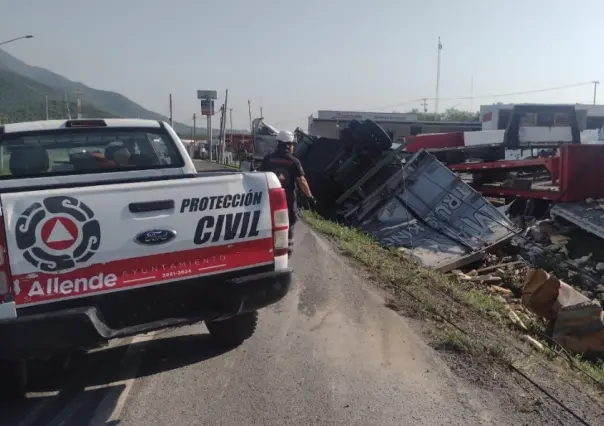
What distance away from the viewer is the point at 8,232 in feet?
11.4

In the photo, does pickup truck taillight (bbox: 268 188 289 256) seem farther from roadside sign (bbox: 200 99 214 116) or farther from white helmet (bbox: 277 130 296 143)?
roadside sign (bbox: 200 99 214 116)

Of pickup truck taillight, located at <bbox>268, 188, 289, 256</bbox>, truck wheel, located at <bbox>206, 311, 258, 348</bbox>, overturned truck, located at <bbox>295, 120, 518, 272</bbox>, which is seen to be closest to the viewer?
pickup truck taillight, located at <bbox>268, 188, 289, 256</bbox>

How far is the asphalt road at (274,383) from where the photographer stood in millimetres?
4031

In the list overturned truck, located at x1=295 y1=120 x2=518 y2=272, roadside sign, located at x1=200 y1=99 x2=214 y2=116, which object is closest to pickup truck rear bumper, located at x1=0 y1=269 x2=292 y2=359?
overturned truck, located at x1=295 y1=120 x2=518 y2=272

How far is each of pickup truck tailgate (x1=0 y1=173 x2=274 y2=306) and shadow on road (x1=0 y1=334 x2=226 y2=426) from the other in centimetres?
93

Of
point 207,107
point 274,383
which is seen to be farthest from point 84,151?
point 207,107

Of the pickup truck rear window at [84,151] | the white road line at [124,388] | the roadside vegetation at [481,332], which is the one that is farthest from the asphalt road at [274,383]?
the pickup truck rear window at [84,151]

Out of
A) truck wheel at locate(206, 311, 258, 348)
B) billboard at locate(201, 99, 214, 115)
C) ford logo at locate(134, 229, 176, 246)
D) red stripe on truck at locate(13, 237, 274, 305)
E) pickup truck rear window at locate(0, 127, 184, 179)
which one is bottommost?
truck wheel at locate(206, 311, 258, 348)

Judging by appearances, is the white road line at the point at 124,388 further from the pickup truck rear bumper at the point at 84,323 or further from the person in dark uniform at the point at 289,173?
the person in dark uniform at the point at 289,173

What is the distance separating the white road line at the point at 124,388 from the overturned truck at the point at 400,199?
638cm

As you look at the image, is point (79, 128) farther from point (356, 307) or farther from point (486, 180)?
point (486, 180)

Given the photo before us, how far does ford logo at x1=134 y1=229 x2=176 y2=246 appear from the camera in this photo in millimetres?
3955

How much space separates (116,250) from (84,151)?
1.82m

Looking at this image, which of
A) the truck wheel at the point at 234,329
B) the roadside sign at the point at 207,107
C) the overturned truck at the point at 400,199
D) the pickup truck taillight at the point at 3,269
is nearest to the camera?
the pickup truck taillight at the point at 3,269
